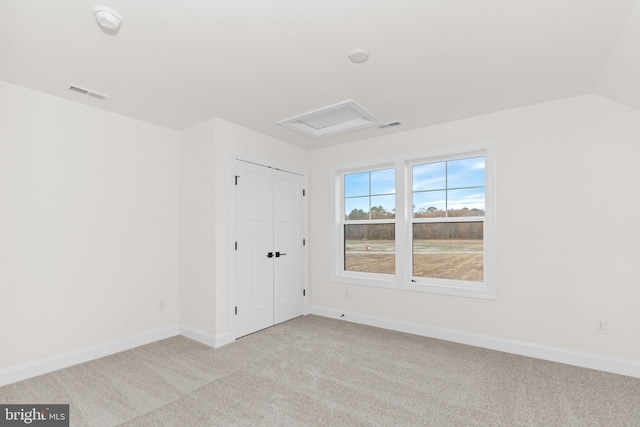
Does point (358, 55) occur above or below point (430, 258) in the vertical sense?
above

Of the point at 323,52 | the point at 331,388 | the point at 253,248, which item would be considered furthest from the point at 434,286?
the point at 323,52

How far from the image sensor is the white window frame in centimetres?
342

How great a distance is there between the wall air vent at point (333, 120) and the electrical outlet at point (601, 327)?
9.67 ft

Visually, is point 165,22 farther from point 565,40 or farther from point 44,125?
point 565,40

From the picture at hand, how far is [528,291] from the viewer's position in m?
3.18

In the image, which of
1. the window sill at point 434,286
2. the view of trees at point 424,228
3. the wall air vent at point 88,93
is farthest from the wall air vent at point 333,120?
the window sill at point 434,286

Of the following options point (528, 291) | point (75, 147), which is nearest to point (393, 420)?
point (528, 291)

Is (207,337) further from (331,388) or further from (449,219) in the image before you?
(449,219)

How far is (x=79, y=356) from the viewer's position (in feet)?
9.89

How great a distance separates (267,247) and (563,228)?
3322mm

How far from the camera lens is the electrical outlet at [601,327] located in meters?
2.84

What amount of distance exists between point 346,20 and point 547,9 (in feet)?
3.86

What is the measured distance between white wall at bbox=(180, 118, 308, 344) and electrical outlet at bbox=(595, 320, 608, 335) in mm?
3734

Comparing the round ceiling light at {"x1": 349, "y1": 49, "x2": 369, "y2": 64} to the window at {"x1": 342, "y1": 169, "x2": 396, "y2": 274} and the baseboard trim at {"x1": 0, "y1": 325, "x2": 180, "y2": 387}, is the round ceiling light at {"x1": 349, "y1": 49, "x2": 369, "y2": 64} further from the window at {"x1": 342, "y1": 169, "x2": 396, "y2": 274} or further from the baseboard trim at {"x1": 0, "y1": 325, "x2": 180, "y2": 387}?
the baseboard trim at {"x1": 0, "y1": 325, "x2": 180, "y2": 387}
